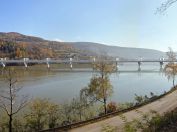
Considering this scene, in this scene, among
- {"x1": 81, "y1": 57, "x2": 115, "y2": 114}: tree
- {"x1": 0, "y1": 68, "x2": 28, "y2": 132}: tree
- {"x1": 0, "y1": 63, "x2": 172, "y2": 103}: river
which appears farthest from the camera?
{"x1": 0, "y1": 63, "x2": 172, "y2": 103}: river

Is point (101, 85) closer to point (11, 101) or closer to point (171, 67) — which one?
point (11, 101)

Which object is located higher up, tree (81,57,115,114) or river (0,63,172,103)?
tree (81,57,115,114)

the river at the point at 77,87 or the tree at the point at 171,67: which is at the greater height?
the tree at the point at 171,67

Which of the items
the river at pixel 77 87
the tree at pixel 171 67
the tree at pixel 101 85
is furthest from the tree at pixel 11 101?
the tree at pixel 171 67

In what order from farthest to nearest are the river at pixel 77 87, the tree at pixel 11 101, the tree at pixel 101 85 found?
the river at pixel 77 87 → the tree at pixel 101 85 → the tree at pixel 11 101

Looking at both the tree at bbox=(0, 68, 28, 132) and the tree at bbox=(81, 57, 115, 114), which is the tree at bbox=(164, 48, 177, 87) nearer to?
the tree at bbox=(81, 57, 115, 114)

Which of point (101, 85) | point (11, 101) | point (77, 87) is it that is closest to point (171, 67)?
point (77, 87)

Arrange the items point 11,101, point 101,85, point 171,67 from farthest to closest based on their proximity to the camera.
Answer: point 171,67
point 101,85
point 11,101

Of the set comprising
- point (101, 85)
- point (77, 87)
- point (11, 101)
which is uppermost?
point (11, 101)

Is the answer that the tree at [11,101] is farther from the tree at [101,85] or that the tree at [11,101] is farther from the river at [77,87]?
the river at [77,87]

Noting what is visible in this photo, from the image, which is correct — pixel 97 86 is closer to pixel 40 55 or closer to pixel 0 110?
pixel 0 110

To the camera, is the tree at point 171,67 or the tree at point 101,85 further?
the tree at point 171,67

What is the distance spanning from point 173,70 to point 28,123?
35030 mm

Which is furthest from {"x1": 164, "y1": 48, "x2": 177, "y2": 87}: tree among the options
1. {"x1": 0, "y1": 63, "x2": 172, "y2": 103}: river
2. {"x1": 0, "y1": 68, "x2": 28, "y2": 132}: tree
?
{"x1": 0, "y1": 68, "x2": 28, "y2": 132}: tree
